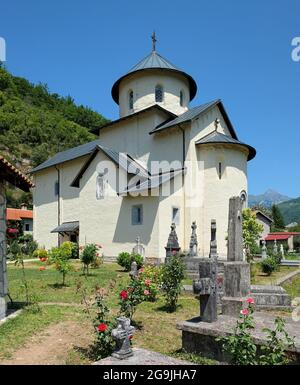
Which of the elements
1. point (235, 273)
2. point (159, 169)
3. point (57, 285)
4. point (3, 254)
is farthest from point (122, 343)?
point (159, 169)

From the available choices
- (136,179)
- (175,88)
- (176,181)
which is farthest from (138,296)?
(175,88)

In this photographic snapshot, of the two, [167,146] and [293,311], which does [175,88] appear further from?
[293,311]

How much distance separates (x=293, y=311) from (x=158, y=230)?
32.1 ft

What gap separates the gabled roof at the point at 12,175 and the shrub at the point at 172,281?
4254mm

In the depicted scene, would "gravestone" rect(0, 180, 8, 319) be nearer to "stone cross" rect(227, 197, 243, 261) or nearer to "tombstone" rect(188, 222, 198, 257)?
"stone cross" rect(227, 197, 243, 261)

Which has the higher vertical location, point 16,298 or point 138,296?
point 138,296

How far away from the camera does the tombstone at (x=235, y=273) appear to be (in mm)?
6539

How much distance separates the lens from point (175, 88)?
2472cm

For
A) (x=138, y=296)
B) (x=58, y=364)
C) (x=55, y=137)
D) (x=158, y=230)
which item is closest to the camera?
(x=58, y=364)

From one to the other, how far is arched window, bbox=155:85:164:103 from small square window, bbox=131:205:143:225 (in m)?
8.72

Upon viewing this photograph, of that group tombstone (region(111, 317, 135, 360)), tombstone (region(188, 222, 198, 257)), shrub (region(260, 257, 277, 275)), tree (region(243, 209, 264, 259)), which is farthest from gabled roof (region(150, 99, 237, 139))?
tombstone (region(111, 317, 135, 360))

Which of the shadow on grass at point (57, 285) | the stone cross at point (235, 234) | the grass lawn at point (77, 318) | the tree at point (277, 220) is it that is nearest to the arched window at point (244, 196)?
the grass lawn at point (77, 318)

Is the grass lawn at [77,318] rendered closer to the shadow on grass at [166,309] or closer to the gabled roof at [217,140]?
the shadow on grass at [166,309]

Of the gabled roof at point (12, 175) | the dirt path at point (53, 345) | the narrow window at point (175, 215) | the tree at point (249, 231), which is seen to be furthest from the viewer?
the narrow window at point (175, 215)
